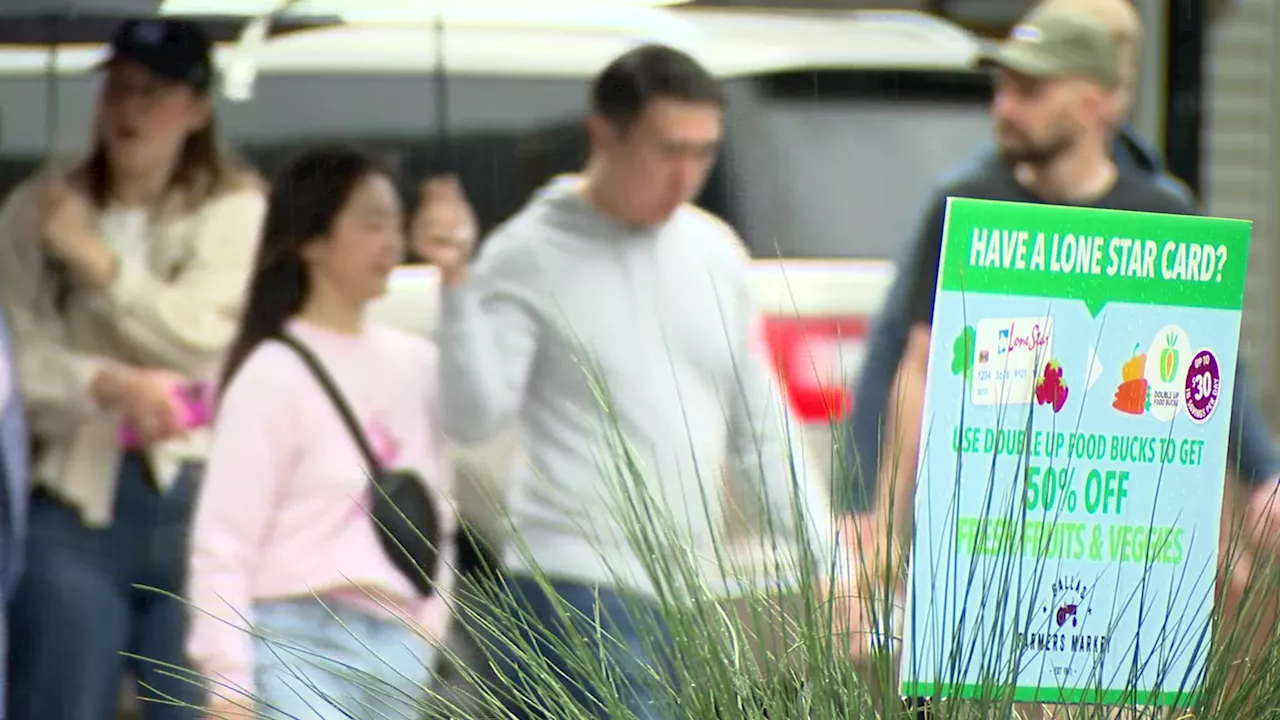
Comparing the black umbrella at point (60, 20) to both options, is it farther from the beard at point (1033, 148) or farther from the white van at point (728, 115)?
the beard at point (1033, 148)

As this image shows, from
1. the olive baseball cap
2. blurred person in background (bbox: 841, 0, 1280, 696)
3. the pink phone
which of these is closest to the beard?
blurred person in background (bbox: 841, 0, 1280, 696)

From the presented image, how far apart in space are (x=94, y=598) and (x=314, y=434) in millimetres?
475

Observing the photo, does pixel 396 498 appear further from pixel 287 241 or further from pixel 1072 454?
pixel 1072 454

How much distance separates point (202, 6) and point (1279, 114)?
2.74 m

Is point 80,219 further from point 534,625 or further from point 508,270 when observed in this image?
point 534,625

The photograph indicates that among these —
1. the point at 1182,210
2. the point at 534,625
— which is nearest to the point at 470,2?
the point at 1182,210

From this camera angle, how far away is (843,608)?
4.21ft

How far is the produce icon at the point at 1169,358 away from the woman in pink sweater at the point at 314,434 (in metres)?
1.78

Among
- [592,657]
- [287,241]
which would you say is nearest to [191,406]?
[287,241]

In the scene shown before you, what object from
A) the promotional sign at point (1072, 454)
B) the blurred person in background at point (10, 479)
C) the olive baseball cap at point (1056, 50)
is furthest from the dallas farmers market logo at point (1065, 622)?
the olive baseball cap at point (1056, 50)

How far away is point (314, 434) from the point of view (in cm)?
300

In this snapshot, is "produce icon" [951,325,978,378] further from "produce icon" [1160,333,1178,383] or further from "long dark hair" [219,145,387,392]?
"long dark hair" [219,145,387,392]

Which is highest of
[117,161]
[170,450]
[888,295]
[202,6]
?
[202,6]

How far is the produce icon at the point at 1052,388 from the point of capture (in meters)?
1.25
